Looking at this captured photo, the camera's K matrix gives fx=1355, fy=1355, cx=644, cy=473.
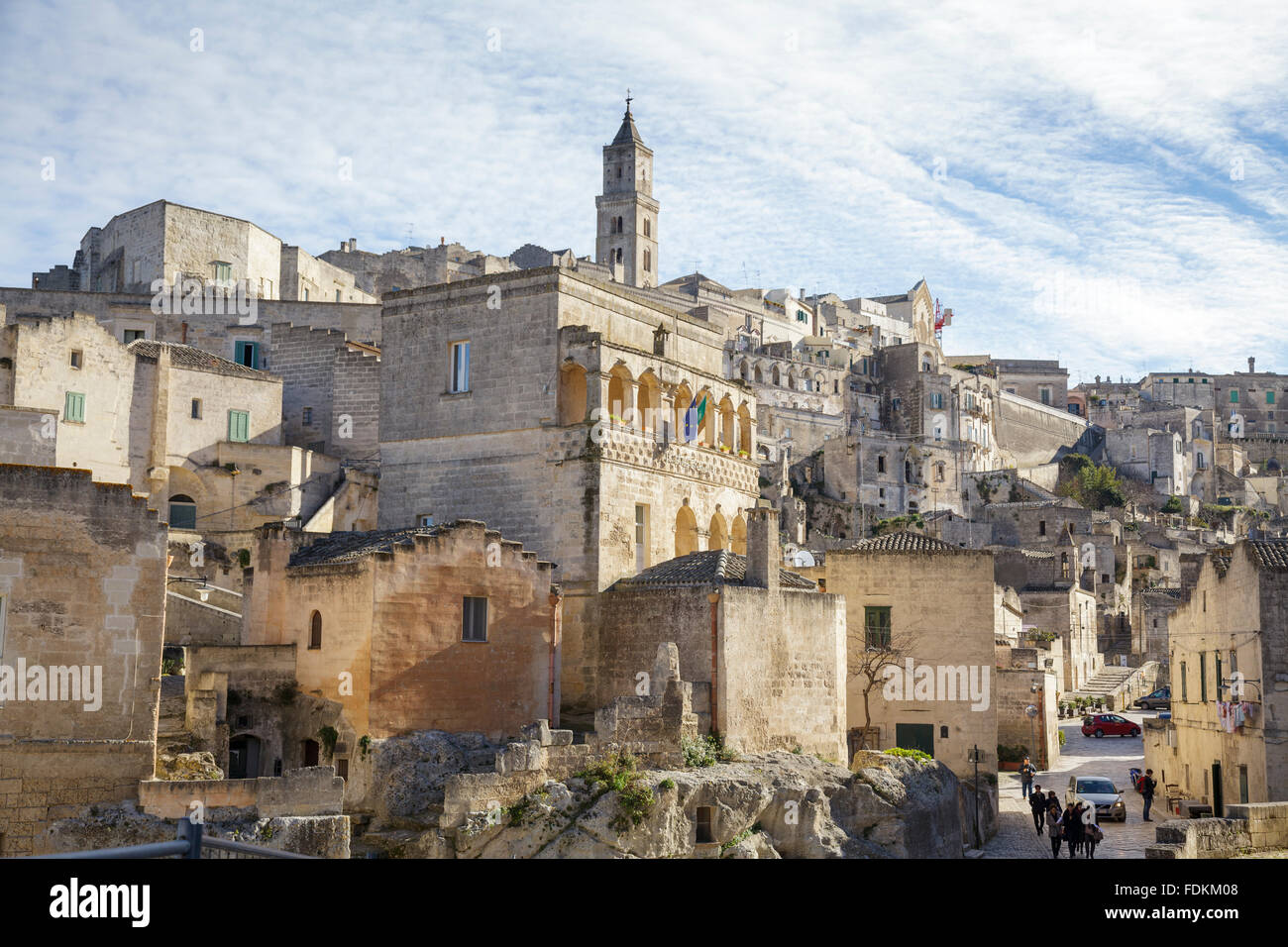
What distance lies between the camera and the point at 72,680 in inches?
848

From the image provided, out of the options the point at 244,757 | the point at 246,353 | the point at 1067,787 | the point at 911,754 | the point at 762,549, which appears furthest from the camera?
the point at 246,353

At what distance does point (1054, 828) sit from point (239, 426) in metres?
30.8

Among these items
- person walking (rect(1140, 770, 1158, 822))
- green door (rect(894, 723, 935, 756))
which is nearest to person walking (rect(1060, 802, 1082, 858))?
green door (rect(894, 723, 935, 756))

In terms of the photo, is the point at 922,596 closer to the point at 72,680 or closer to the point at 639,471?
the point at 639,471

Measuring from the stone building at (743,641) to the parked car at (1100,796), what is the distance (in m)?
6.99

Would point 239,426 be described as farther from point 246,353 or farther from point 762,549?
point 762,549

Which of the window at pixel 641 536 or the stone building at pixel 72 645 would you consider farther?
the window at pixel 641 536

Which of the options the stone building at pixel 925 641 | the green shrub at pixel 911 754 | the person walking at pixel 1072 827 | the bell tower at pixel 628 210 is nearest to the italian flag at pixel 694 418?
the stone building at pixel 925 641

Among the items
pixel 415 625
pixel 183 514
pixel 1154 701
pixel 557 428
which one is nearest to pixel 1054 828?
pixel 557 428

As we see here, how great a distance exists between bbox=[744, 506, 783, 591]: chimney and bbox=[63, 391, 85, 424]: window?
24.3 m

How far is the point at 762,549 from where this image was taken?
2808 cm

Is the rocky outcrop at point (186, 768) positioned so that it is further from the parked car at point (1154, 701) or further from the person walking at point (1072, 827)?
the parked car at point (1154, 701)

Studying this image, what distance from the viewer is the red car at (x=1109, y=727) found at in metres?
49.8
